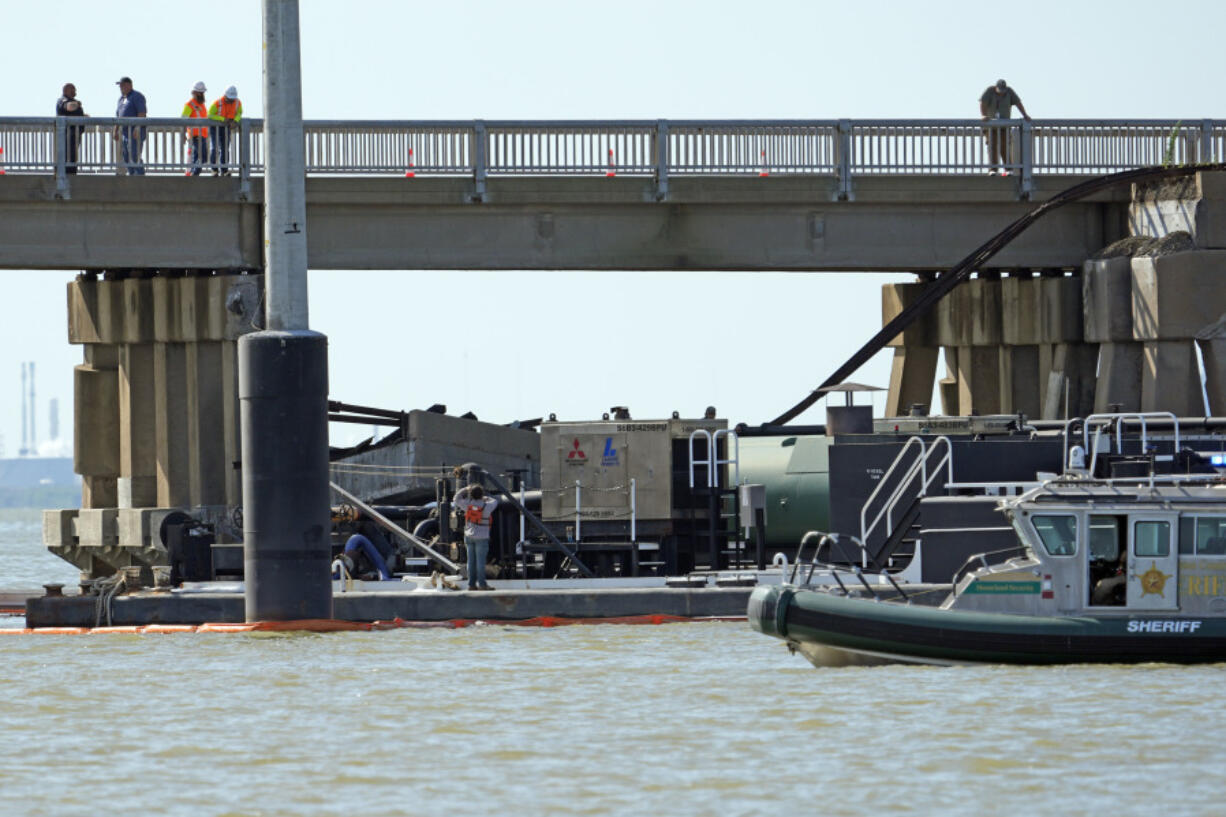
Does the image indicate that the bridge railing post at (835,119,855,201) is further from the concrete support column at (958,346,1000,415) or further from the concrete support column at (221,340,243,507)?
the concrete support column at (221,340,243,507)

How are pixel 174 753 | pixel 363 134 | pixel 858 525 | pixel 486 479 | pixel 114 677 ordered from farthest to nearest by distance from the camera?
pixel 363 134 < pixel 486 479 < pixel 858 525 < pixel 114 677 < pixel 174 753

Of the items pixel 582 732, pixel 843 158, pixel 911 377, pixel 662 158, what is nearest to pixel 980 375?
pixel 911 377

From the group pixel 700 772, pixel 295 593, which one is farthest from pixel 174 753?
pixel 295 593

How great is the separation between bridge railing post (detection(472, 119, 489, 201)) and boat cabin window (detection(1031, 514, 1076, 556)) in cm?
1788

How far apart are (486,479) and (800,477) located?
4983mm

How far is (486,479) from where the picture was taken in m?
38.4

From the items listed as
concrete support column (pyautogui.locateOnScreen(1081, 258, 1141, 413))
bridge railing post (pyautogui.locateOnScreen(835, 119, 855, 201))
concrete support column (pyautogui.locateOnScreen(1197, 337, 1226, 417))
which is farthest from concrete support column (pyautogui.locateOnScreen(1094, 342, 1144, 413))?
bridge railing post (pyautogui.locateOnScreen(835, 119, 855, 201))

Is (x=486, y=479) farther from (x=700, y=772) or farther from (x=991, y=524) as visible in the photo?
(x=700, y=772)

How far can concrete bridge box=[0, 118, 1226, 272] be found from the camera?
1735 inches

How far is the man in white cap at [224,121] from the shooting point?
4430 centimetres

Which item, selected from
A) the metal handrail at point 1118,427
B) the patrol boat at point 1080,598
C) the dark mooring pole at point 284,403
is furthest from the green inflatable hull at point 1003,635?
the dark mooring pole at point 284,403

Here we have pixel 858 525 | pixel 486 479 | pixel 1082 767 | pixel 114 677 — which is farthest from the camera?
pixel 486 479

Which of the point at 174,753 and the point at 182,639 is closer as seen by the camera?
the point at 174,753

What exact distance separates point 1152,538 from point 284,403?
11463 millimetres
